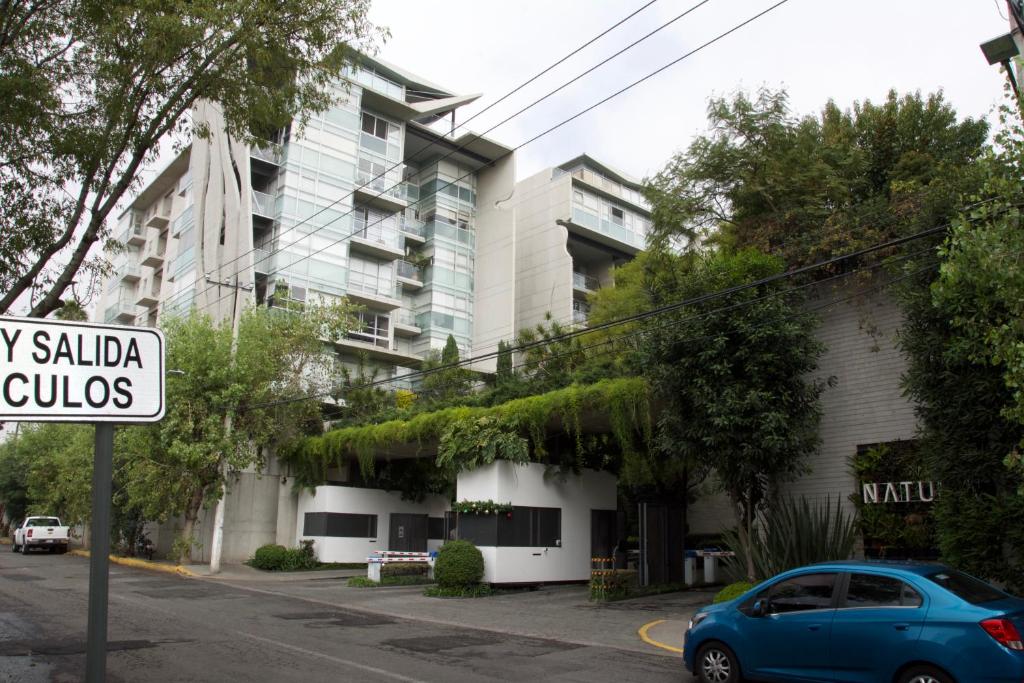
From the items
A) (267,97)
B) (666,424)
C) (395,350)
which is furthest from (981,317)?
(395,350)

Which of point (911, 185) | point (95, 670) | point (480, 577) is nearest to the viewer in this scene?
point (95, 670)

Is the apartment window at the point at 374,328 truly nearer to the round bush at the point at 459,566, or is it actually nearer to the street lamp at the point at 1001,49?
the round bush at the point at 459,566

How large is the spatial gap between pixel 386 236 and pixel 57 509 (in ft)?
83.2

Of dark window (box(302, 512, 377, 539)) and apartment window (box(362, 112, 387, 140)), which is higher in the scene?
apartment window (box(362, 112, 387, 140))

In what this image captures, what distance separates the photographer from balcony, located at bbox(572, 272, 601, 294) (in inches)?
2111

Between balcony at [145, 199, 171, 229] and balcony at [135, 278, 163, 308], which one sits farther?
balcony at [135, 278, 163, 308]

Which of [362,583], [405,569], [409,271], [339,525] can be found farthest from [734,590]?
[409,271]

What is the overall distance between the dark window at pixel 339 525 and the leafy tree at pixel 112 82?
20.4 m

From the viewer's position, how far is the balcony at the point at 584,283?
176 feet

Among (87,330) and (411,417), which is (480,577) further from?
(87,330)

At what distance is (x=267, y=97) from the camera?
1034cm

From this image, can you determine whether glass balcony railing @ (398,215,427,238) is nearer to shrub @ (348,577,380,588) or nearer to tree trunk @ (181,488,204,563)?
tree trunk @ (181,488,204,563)

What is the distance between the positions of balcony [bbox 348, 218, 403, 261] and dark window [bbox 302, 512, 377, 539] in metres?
17.9

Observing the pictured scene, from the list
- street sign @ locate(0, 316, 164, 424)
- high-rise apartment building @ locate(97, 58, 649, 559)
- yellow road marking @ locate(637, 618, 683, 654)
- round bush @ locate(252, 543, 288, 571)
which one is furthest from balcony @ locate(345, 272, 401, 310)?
street sign @ locate(0, 316, 164, 424)
